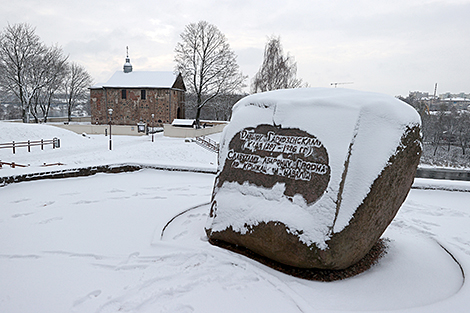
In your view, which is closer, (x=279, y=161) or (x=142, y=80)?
(x=279, y=161)

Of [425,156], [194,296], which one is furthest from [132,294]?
[425,156]

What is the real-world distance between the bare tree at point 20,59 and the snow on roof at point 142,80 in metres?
6.53

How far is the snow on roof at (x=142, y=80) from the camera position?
34781 millimetres

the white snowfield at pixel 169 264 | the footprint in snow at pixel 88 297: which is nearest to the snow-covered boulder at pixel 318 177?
the white snowfield at pixel 169 264

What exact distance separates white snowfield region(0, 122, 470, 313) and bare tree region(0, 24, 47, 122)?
2823 centimetres

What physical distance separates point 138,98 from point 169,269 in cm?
3338

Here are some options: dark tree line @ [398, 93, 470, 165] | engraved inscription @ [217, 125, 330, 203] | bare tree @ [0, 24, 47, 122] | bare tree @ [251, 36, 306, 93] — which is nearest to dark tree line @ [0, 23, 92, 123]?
bare tree @ [0, 24, 47, 122]

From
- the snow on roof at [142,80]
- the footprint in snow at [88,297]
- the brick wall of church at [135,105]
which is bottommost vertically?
the footprint in snow at [88,297]

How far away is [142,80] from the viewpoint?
35625 millimetres

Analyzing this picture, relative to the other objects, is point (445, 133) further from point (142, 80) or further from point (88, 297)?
point (88, 297)

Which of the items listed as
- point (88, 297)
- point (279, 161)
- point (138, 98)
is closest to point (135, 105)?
point (138, 98)

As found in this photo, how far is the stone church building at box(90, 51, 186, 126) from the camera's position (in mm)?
34531

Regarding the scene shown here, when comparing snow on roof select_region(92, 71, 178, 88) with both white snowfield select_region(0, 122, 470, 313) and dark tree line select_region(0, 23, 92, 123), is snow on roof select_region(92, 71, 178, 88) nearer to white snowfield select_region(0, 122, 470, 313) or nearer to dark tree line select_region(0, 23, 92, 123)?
dark tree line select_region(0, 23, 92, 123)

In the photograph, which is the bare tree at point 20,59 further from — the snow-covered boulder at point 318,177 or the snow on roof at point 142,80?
the snow-covered boulder at point 318,177
